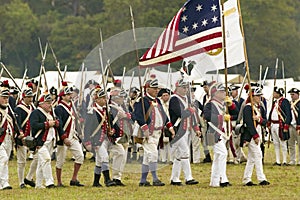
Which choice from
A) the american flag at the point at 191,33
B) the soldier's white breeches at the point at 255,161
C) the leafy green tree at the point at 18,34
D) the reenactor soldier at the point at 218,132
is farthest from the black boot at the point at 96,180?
the leafy green tree at the point at 18,34

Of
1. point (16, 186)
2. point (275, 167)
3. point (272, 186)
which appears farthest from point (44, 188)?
point (275, 167)

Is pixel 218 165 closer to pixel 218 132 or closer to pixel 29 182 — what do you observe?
pixel 218 132

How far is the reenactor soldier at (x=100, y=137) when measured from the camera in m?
17.5

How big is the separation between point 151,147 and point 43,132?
2063 mm

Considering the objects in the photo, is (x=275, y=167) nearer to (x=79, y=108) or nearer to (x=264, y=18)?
(x=79, y=108)

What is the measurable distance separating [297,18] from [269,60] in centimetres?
1625

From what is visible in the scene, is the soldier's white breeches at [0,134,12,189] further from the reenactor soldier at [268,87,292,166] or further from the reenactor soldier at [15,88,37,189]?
the reenactor soldier at [268,87,292,166]

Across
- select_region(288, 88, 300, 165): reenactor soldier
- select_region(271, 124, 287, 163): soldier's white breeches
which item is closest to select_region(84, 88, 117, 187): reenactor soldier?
select_region(271, 124, 287, 163): soldier's white breeches

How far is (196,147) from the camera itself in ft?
79.2

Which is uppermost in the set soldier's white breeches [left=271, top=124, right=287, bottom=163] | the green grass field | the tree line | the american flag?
the tree line

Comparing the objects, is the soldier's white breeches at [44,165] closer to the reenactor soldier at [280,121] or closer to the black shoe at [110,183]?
the black shoe at [110,183]

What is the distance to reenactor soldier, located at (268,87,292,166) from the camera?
23125 mm

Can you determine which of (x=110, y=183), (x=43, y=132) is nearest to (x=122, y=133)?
(x=110, y=183)

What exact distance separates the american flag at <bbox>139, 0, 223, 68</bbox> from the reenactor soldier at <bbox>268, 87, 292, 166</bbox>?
21.1 ft
